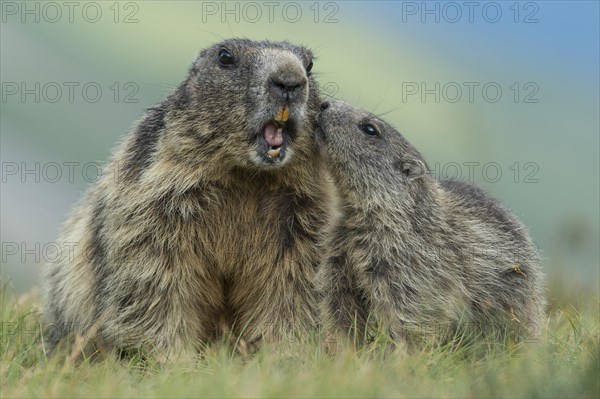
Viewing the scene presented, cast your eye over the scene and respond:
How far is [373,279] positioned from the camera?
27.8 ft

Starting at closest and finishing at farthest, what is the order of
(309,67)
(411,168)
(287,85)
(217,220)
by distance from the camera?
(287,85) < (217,220) < (411,168) < (309,67)

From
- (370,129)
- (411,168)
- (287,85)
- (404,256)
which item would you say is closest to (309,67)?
(370,129)

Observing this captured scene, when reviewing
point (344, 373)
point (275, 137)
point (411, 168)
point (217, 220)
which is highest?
point (275, 137)

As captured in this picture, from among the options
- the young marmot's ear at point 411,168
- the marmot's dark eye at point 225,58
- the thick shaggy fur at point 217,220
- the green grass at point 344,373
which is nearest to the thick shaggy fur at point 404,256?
the young marmot's ear at point 411,168

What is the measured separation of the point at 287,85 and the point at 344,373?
2880 millimetres

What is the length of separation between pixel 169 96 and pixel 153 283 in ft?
6.20

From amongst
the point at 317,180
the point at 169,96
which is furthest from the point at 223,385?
the point at 169,96

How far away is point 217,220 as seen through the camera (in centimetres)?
870

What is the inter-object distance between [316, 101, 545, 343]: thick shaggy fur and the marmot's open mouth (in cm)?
57

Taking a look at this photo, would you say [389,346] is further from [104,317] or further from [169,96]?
[169,96]

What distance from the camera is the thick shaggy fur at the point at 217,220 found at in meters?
8.44

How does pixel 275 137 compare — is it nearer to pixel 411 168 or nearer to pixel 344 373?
pixel 411 168

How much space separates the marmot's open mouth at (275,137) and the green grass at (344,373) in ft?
5.58

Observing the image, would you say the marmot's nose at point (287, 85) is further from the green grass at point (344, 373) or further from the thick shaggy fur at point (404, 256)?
the green grass at point (344, 373)
